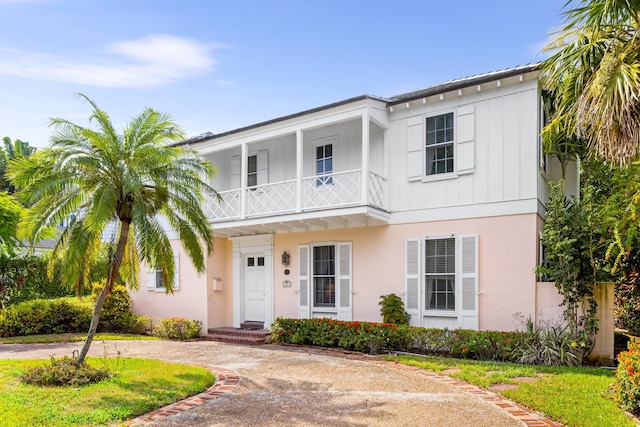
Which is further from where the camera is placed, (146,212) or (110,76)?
(110,76)

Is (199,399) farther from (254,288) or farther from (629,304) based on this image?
(629,304)

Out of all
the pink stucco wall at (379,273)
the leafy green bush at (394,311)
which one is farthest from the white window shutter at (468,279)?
the leafy green bush at (394,311)

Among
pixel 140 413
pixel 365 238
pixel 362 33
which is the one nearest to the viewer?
pixel 140 413

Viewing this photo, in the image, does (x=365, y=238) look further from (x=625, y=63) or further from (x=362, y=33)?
(x=625, y=63)

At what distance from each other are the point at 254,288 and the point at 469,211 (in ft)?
24.3

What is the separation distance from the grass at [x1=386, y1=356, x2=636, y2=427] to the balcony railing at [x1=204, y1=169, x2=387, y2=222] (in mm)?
4231

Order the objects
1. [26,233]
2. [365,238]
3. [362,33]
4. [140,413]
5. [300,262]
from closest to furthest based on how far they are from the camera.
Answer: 1. [140,413]
2. [26,233]
3. [362,33]
4. [365,238]
5. [300,262]

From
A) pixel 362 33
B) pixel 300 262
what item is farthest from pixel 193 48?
pixel 300 262

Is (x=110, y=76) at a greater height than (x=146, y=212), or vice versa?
(x=110, y=76)

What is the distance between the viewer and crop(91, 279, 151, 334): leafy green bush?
53.4 ft

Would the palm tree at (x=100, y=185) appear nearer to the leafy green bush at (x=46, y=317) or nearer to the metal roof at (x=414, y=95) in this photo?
the metal roof at (x=414, y=95)

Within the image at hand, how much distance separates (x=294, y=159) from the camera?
15133 mm

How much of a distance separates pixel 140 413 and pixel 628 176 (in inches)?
379

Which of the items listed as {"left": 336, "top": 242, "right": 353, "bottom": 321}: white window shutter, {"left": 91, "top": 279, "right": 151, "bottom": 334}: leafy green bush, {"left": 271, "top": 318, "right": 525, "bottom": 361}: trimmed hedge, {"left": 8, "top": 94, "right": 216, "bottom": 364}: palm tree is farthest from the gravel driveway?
{"left": 91, "top": 279, "right": 151, "bottom": 334}: leafy green bush
